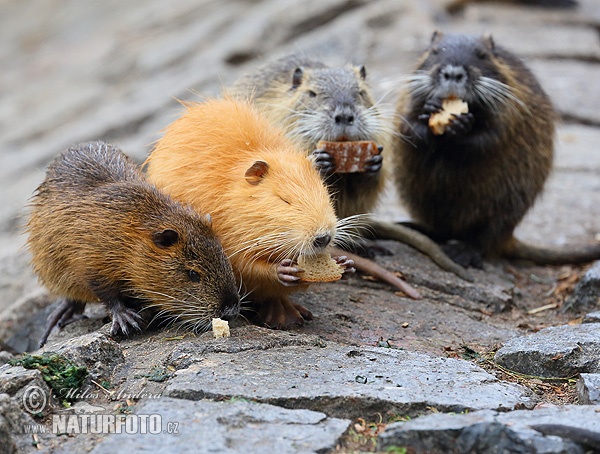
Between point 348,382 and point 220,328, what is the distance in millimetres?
816

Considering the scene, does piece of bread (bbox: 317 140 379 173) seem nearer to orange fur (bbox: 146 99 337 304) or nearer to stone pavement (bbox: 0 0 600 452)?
orange fur (bbox: 146 99 337 304)

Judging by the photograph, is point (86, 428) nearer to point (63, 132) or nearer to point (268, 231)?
point (268, 231)

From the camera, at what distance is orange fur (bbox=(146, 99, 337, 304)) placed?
13.3 ft

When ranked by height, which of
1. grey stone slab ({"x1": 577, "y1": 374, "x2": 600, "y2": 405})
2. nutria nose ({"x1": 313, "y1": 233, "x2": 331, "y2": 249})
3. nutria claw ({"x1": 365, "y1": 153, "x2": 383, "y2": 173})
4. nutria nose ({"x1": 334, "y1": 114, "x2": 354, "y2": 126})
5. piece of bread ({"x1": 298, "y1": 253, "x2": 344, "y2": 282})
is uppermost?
nutria nose ({"x1": 334, "y1": 114, "x2": 354, "y2": 126})

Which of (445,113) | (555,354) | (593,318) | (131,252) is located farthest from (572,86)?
(131,252)

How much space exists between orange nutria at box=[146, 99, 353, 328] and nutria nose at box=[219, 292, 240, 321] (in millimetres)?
165

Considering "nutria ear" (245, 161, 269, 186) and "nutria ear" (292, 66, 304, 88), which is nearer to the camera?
"nutria ear" (245, 161, 269, 186)

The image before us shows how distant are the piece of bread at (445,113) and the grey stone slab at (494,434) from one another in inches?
129

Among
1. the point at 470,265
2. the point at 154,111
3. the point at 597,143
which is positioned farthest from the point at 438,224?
the point at 154,111

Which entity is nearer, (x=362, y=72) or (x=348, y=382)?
(x=348, y=382)

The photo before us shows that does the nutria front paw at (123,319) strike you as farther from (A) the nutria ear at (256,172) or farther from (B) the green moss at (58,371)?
(A) the nutria ear at (256,172)

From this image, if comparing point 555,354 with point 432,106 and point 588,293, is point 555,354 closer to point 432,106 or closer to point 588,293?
point 588,293

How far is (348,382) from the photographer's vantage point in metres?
3.59

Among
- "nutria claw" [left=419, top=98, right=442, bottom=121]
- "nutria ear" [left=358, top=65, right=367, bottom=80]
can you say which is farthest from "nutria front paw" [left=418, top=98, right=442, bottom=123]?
"nutria ear" [left=358, top=65, right=367, bottom=80]
